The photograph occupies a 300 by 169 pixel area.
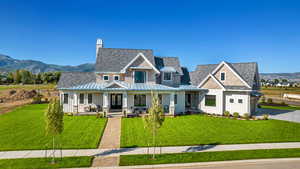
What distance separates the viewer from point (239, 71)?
26141 millimetres

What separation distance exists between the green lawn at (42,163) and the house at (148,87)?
1183 cm

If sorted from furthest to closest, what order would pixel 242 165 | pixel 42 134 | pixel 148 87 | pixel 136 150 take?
1. pixel 148 87
2. pixel 42 134
3. pixel 136 150
4. pixel 242 165

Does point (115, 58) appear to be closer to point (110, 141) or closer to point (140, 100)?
point (140, 100)

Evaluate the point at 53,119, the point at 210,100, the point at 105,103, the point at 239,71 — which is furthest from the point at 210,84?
the point at 53,119

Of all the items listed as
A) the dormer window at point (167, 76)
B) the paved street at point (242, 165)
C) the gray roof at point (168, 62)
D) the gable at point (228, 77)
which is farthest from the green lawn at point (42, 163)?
the gable at point (228, 77)

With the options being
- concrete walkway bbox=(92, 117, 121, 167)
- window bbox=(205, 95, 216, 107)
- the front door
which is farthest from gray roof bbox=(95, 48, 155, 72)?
window bbox=(205, 95, 216, 107)

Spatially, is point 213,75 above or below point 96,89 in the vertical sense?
above

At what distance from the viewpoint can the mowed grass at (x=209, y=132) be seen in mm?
14081

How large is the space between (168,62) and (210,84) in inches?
328

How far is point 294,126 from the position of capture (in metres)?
18.8

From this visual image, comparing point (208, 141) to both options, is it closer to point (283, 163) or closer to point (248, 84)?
point (283, 163)

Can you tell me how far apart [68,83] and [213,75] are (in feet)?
74.8

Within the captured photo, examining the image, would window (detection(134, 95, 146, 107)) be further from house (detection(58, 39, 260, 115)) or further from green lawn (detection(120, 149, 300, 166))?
green lawn (detection(120, 149, 300, 166))

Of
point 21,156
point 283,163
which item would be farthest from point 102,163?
point 283,163
